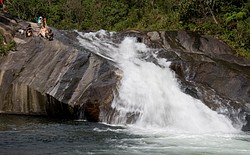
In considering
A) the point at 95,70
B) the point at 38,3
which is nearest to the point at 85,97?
the point at 95,70

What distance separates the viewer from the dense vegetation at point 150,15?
79.5ft

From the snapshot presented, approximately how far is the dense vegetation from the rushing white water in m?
6.71

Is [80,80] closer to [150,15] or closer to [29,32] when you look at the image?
[29,32]

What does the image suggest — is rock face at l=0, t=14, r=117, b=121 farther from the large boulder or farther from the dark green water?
the large boulder

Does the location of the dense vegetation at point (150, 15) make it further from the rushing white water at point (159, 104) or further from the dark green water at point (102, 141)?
the dark green water at point (102, 141)

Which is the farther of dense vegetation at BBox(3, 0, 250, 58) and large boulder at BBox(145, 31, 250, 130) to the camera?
dense vegetation at BBox(3, 0, 250, 58)

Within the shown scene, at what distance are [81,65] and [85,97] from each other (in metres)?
1.87

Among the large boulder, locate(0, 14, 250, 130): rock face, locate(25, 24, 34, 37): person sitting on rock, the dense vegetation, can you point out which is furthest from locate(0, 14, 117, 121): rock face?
the dense vegetation

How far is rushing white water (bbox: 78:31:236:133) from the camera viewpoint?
15.0 metres

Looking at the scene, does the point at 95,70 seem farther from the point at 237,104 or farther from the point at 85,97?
the point at 237,104

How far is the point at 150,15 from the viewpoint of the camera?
96.3ft

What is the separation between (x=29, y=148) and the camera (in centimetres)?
1096

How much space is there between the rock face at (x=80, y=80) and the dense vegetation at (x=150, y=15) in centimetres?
449

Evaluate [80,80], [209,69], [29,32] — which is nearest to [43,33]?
[29,32]
